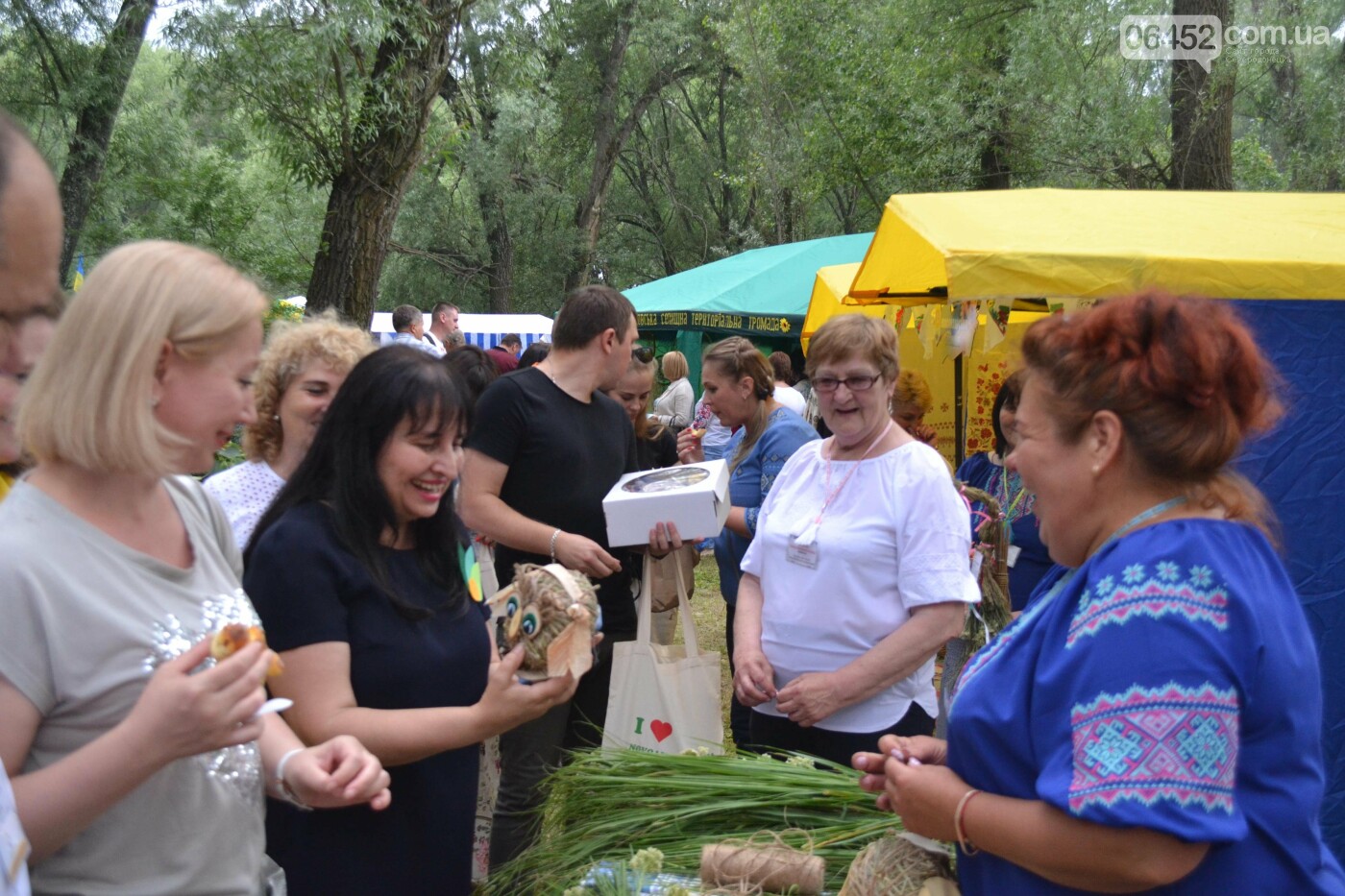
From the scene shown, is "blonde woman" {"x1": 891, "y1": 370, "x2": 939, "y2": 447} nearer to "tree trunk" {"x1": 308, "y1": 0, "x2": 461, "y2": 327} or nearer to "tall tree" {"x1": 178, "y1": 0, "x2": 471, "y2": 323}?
"tree trunk" {"x1": 308, "y1": 0, "x2": 461, "y2": 327}

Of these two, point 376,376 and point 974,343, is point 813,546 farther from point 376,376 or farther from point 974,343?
point 974,343

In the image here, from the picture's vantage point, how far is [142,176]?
10.4 metres

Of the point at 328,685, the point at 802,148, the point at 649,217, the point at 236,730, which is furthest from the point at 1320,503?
the point at 649,217

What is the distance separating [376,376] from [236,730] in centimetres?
87

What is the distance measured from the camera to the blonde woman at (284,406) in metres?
2.87

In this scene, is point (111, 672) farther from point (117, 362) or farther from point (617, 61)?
point (617, 61)

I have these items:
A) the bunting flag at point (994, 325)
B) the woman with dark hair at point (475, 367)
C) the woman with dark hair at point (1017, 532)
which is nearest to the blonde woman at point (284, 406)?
the woman with dark hair at point (475, 367)

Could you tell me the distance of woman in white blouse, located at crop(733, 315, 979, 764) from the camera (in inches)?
114

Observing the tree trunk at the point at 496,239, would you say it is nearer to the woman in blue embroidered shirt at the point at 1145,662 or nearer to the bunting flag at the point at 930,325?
the bunting flag at the point at 930,325

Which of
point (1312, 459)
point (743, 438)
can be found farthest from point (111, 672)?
point (1312, 459)

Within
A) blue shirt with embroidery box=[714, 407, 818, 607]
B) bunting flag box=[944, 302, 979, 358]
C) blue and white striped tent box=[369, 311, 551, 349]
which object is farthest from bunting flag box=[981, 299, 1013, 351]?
blue and white striped tent box=[369, 311, 551, 349]

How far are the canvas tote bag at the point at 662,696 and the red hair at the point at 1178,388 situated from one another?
6.37ft

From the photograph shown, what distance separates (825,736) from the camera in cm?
302

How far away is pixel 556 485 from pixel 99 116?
7.40 m
